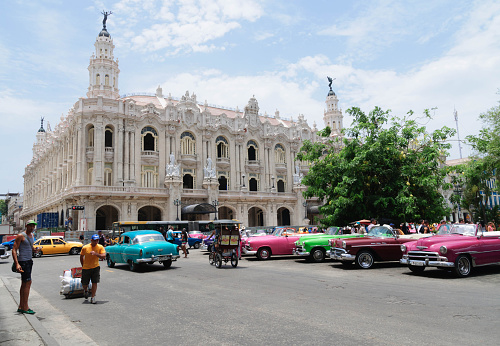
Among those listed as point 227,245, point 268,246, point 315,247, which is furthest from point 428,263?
point 268,246

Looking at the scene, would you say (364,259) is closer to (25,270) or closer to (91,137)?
(25,270)

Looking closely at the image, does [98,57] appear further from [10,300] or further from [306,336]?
[306,336]

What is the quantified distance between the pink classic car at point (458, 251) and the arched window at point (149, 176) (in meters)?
35.4

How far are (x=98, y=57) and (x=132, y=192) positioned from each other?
17.4 meters

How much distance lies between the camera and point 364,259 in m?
14.4

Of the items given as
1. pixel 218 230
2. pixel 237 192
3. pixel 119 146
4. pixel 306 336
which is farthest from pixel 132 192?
pixel 306 336

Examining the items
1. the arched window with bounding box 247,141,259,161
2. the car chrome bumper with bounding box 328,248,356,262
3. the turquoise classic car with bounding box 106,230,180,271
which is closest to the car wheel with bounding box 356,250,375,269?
the car chrome bumper with bounding box 328,248,356,262

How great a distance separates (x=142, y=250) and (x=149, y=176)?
30.3 m

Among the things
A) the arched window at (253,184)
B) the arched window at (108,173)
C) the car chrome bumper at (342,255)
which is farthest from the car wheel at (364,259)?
the arched window at (253,184)

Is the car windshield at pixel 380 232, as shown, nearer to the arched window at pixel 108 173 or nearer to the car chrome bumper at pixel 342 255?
the car chrome bumper at pixel 342 255

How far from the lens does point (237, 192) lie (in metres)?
48.1

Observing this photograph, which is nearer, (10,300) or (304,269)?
(10,300)

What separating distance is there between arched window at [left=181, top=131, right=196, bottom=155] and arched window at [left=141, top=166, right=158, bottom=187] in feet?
14.5

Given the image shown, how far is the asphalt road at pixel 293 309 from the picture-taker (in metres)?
5.81
